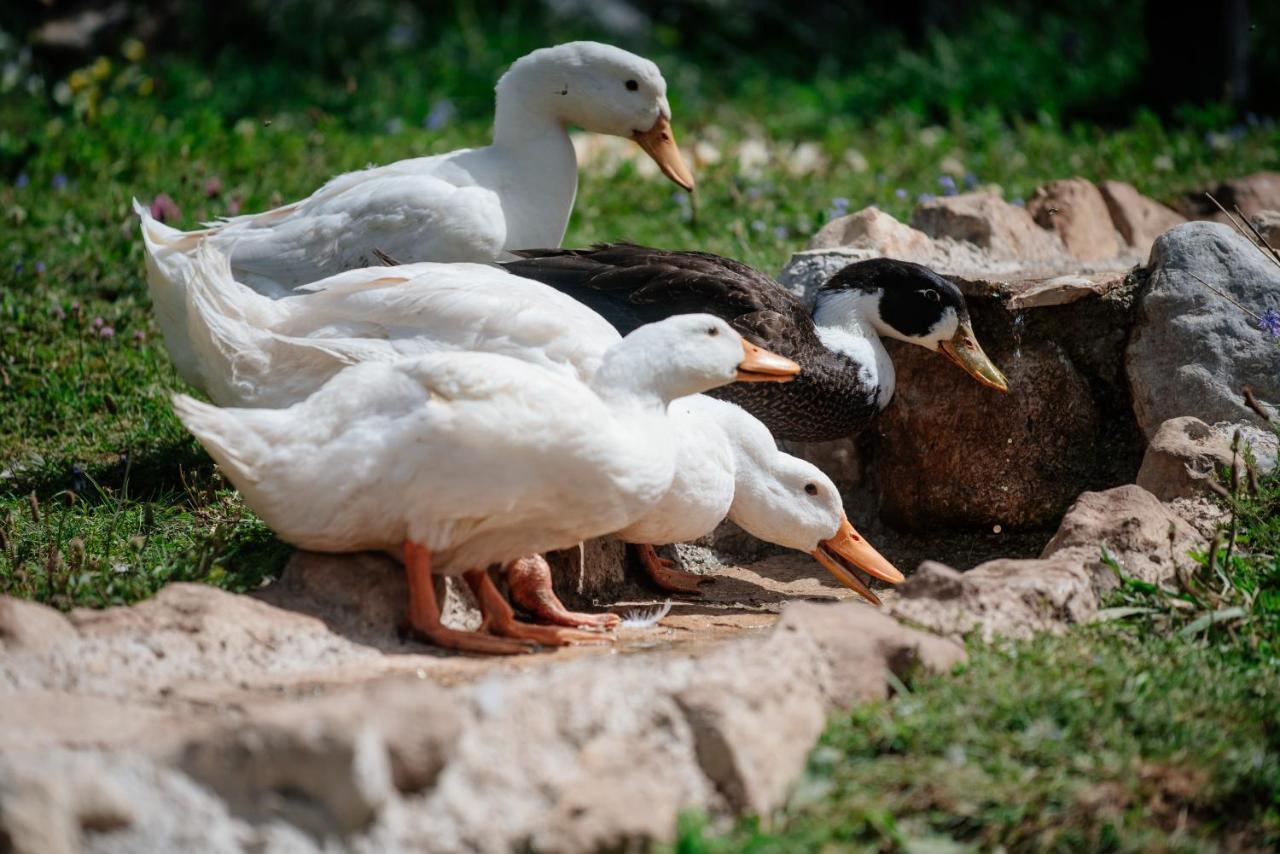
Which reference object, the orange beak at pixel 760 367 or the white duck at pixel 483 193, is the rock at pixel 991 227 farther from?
the orange beak at pixel 760 367

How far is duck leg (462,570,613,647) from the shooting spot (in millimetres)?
3660

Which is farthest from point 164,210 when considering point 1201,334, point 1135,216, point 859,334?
point 1201,334

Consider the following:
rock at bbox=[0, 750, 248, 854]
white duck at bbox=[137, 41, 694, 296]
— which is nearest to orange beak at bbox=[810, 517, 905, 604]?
white duck at bbox=[137, 41, 694, 296]

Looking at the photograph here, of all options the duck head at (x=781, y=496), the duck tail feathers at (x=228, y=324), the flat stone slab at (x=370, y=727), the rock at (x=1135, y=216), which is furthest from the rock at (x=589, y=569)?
the rock at (x=1135, y=216)

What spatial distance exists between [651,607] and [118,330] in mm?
2711

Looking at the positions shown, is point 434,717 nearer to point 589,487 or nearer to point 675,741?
point 675,741

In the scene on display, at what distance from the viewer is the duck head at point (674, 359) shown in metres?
3.67

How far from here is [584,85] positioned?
5.33 meters

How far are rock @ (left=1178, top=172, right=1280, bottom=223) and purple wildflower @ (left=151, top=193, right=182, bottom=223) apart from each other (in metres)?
4.44

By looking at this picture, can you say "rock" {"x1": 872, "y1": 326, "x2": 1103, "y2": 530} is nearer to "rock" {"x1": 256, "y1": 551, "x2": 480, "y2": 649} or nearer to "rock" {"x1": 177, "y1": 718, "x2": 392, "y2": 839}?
"rock" {"x1": 256, "y1": 551, "x2": 480, "y2": 649}

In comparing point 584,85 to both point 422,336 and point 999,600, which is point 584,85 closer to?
point 422,336

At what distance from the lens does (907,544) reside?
5262 millimetres

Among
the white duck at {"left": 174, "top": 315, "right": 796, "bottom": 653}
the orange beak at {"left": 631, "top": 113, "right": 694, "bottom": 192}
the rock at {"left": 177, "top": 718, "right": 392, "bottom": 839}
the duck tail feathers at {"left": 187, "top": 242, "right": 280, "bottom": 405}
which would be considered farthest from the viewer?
the orange beak at {"left": 631, "top": 113, "right": 694, "bottom": 192}

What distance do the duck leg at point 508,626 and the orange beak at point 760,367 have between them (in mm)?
754
